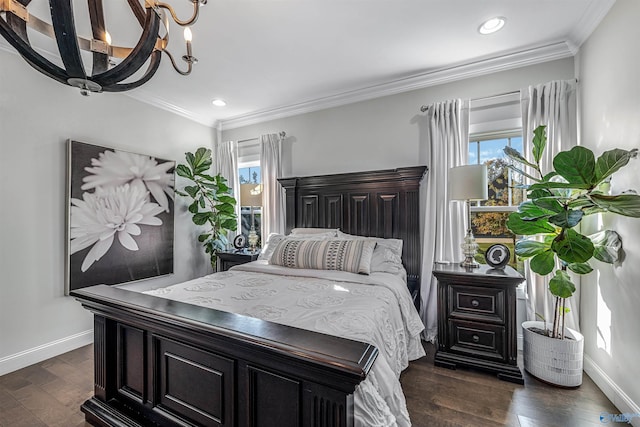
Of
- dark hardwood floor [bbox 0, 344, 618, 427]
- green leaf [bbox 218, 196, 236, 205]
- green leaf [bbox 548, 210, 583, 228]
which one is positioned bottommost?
dark hardwood floor [bbox 0, 344, 618, 427]

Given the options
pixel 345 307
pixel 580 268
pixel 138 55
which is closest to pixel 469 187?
pixel 580 268

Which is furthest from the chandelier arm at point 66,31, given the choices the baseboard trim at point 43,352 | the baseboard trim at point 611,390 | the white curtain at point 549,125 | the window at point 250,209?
the baseboard trim at point 611,390

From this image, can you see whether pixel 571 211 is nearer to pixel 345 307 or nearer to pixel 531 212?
pixel 531 212

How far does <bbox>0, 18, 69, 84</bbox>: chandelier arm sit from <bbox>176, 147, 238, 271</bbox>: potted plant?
8.23ft

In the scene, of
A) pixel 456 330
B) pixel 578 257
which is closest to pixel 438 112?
pixel 578 257

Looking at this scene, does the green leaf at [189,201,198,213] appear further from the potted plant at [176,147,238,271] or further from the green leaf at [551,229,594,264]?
the green leaf at [551,229,594,264]

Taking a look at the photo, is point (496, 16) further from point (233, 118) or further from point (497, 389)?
point (233, 118)

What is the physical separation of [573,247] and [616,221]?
398mm

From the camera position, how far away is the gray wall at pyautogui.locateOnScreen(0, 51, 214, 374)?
2.33 meters

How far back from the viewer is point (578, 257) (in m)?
1.75

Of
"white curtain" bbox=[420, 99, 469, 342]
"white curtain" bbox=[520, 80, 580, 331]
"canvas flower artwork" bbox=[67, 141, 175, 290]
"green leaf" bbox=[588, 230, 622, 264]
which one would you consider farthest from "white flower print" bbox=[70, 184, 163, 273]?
"green leaf" bbox=[588, 230, 622, 264]

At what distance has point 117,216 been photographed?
3.05m

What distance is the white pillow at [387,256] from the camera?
8.36 feet

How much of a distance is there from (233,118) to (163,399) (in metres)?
3.65
